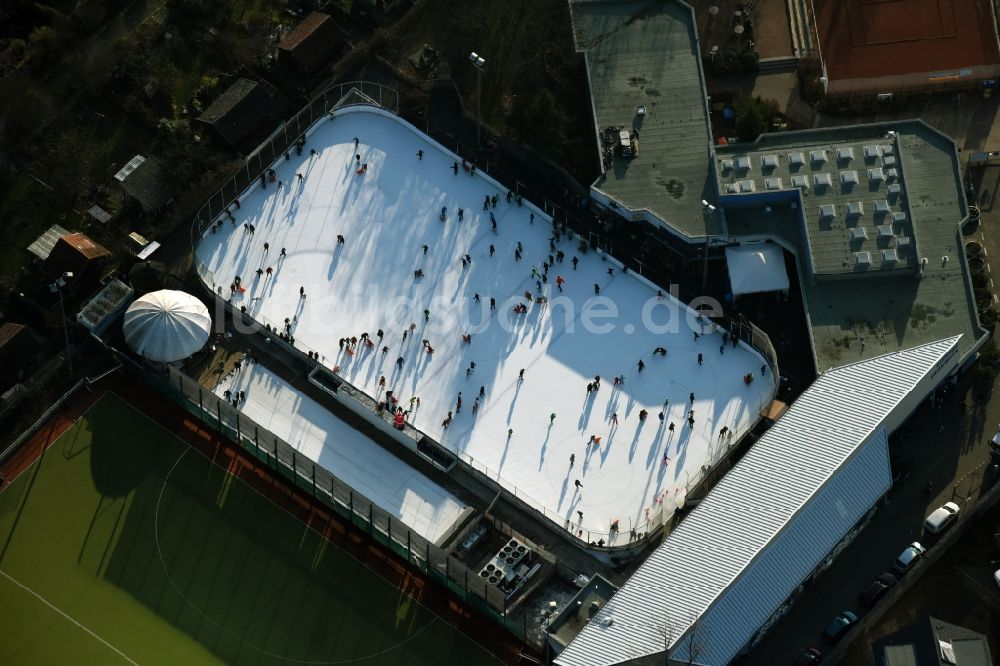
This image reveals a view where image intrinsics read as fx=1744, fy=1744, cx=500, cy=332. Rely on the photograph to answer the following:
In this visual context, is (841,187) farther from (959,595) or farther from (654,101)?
(959,595)

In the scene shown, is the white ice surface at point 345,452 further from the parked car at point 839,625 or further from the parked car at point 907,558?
the parked car at point 907,558

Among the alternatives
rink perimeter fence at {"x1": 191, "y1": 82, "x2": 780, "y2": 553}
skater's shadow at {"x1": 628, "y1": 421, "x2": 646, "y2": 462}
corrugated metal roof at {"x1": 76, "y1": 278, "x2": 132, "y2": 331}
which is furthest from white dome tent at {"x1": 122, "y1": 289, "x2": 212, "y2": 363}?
skater's shadow at {"x1": 628, "y1": 421, "x2": 646, "y2": 462}

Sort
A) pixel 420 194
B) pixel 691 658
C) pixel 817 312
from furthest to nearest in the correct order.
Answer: pixel 420 194
pixel 817 312
pixel 691 658

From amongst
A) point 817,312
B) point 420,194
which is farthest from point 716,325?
point 420,194

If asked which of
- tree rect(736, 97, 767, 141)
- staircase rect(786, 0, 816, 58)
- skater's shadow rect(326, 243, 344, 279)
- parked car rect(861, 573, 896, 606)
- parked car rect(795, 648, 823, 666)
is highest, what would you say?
staircase rect(786, 0, 816, 58)

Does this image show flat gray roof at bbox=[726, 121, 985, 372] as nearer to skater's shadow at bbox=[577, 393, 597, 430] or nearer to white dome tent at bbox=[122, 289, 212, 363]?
skater's shadow at bbox=[577, 393, 597, 430]

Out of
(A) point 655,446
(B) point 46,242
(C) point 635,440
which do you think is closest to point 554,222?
(C) point 635,440

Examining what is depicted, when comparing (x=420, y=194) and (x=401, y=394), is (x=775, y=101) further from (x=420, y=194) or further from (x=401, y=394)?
(x=401, y=394)
